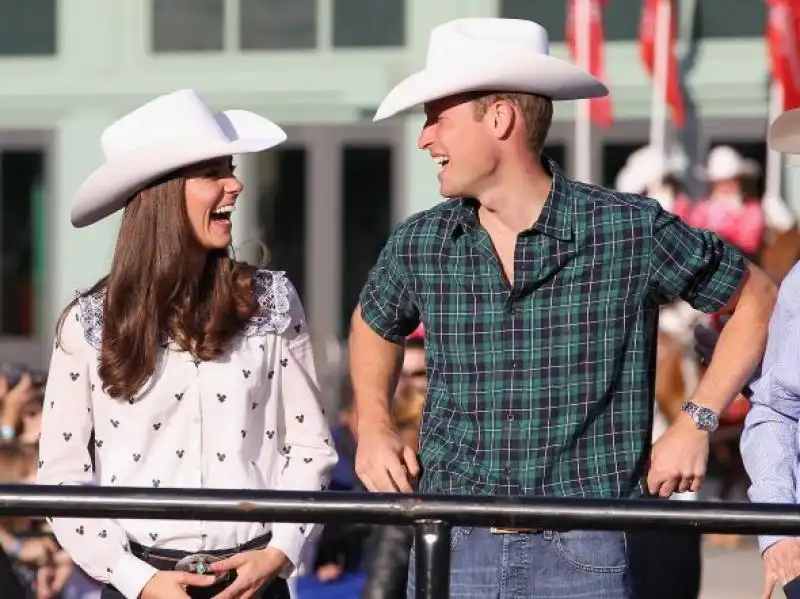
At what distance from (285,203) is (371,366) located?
10.0m

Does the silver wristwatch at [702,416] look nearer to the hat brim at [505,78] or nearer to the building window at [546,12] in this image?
the hat brim at [505,78]

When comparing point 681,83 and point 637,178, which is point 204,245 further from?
point 681,83

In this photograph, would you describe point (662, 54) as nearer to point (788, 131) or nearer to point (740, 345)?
point (788, 131)

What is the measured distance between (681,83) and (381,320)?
9.58 metres

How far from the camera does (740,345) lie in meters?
3.67

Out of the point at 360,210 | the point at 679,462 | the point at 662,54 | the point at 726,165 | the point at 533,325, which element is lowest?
the point at 360,210

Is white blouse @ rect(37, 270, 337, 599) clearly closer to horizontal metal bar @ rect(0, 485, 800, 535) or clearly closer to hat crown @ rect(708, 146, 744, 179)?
horizontal metal bar @ rect(0, 485, 800, 535)

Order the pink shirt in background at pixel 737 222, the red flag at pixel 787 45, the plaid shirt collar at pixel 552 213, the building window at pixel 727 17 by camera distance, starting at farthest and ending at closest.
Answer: the building window at pixel 727 17 < the red flag at pixel 787 45 < the pink shirt in background at pixel 737 222 < the plaid shirt collar at pixel 552 213

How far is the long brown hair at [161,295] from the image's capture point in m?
3.78

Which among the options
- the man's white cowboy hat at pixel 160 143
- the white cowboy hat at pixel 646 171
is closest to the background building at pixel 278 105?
the white cowboy hat at pixel 646 171

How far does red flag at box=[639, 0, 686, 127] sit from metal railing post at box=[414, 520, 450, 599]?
982cm

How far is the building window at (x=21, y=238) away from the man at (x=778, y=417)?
11041 millimetres

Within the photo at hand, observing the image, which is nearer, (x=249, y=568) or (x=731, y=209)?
(x=249, y=568)

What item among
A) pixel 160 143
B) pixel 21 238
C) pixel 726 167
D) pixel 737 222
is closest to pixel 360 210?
pixel 21 238
